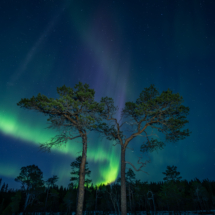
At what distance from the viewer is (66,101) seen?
1387 centimetres

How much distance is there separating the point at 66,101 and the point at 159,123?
11071 mm

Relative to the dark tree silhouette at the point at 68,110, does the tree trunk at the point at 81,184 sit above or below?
below

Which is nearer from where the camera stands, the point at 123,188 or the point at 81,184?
the point at 81,184

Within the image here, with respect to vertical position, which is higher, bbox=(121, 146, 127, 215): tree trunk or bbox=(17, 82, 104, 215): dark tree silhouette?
bbox=(17, 82, 104, 215): dark tree silhouette

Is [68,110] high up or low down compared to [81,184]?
up

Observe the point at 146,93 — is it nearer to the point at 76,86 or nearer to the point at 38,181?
the point at 76,86

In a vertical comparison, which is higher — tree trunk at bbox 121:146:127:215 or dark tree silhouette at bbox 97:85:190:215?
dark tree silhouette at bbox 97:85:190:215

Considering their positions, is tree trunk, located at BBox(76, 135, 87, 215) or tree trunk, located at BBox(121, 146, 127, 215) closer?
tree trunk, located at BBox(76, 135, 87, 215)

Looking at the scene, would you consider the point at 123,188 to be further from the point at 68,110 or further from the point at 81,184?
the point at 68,110

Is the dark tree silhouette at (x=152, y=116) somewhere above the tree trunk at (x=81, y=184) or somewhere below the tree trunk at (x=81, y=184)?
above

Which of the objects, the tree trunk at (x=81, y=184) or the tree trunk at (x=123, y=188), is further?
the tree trunk at (x=123, y=188)

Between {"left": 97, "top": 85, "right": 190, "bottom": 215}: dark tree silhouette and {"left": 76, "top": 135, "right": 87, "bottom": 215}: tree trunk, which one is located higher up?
{"left": 97, "top": 85, "right": 190, "bottom": 215}: dark tree silhouette

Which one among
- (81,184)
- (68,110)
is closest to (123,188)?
(81,184)

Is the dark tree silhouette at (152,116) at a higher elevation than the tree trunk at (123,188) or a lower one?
higher
